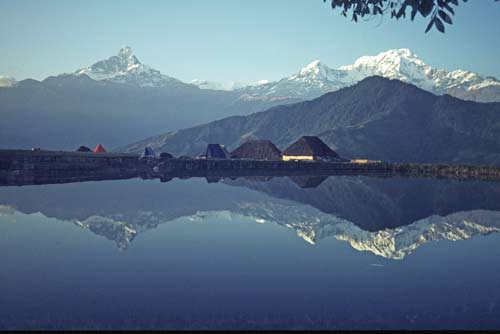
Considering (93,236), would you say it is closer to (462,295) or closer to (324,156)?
(462,295)

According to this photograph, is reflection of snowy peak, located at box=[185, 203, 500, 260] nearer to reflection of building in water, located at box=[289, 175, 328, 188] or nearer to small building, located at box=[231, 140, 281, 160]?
reflection of building in water, located at box=[289, 175, 328, 188]

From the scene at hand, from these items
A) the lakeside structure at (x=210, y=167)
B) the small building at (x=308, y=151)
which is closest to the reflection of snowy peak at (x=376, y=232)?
the lakeside structure at (x=210, y=167)

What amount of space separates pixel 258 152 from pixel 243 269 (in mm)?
119718

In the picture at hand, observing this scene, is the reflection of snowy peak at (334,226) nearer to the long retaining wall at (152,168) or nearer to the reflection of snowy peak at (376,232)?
the reflection of snowy peak at (376,232)

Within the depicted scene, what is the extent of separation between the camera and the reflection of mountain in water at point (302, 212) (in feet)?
85.1

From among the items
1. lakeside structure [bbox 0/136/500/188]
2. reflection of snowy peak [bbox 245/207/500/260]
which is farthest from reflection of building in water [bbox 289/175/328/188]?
reflection of snowy peak [bbox 245/207/500/260]

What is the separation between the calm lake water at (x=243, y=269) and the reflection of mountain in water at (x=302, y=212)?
178 millimetres

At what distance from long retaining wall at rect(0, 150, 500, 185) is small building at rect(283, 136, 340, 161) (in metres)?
17.9

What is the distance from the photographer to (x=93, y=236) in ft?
79.4

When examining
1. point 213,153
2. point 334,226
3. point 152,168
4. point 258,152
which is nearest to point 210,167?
point 152,168

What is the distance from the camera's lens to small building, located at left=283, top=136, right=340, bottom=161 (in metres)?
134

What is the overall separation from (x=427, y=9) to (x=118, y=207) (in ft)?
93.4

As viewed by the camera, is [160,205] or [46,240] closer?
[46,240]

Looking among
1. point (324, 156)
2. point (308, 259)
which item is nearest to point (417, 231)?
point (308, 259)
